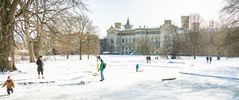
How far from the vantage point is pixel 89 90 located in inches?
744

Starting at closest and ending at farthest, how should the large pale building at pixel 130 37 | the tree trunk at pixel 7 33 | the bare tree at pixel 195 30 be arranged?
the tree trunk at pixel 7 33, the bare tree at pixel 195 30, the large pale building at pixel 130 37

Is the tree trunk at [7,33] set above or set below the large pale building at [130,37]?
below

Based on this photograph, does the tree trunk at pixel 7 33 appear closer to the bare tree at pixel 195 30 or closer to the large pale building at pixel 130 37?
the bare tree at pixel 195 30

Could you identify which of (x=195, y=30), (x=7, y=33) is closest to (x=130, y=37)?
(x=195, y=30)

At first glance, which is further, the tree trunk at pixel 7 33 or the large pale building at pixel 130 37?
the large pale building at pixel 130 37

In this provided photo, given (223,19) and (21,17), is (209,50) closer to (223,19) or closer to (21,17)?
(223,19)

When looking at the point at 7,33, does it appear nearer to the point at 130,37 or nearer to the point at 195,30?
the point at 195,30

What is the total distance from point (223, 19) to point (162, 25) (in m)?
106

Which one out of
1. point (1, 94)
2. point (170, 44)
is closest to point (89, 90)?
point (1, 94)

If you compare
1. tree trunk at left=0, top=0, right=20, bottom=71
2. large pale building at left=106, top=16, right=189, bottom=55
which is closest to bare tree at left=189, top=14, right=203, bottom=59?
large pale building at left=106, top=16, right=189, bottom=55

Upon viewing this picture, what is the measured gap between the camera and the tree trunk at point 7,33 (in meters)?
26.3

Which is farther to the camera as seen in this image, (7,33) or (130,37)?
(130,37)

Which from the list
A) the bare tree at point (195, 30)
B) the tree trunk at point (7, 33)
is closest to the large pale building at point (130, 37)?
the bare tree at point (195, 30)

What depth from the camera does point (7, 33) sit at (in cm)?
2630
